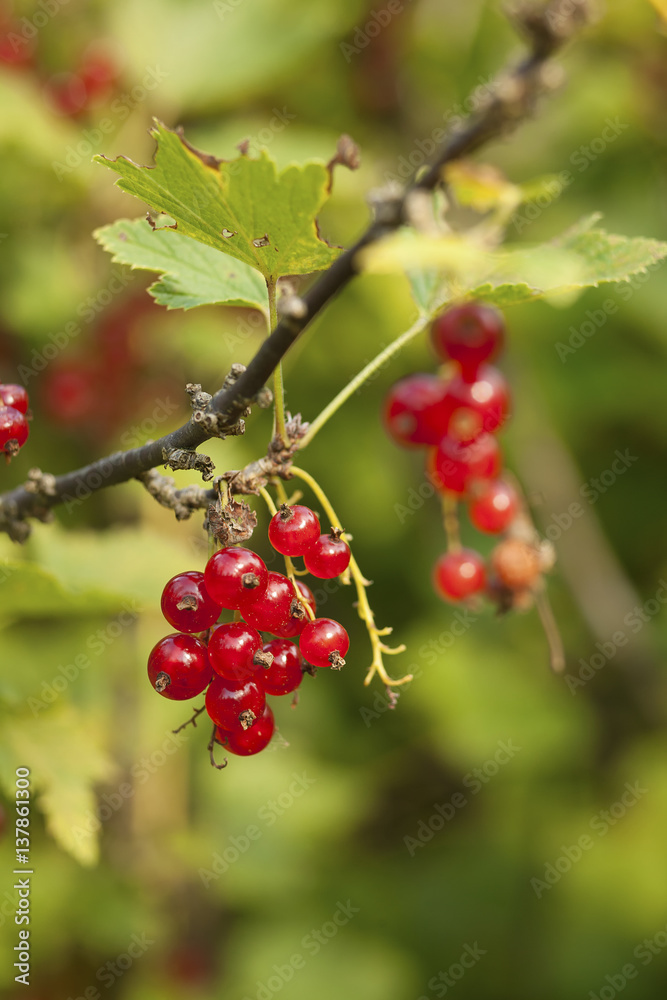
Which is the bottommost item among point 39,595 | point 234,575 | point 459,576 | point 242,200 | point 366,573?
point 366,573

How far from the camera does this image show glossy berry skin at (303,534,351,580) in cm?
102

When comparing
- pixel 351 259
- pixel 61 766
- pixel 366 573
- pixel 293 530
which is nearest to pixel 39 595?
pixel 61 766

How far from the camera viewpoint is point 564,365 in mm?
3193

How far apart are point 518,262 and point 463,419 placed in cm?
75

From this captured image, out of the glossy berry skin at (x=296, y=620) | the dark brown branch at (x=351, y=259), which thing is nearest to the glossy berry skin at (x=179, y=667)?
the glossy berry skin at (x=296, y=620)

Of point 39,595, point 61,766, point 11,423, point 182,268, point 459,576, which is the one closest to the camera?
point 11,423

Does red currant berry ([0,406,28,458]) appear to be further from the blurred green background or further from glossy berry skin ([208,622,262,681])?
the blurred green background

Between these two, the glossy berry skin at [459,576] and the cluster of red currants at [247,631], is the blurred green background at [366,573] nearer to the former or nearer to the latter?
the glossy berry skin at [459,576]

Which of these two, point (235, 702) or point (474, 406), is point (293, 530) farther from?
point (474, 406)

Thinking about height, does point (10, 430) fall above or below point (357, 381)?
below

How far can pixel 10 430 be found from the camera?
41.8 inches

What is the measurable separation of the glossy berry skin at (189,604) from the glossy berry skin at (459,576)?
693 mm

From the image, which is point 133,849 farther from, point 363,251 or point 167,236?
point 363,251

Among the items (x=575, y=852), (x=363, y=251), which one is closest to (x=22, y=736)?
(x=363, y=251)
